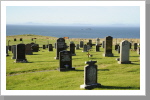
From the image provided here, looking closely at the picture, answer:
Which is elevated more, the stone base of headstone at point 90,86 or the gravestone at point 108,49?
the gravestone at point 108,49

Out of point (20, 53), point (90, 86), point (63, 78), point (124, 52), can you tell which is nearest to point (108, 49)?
point (124, 52)

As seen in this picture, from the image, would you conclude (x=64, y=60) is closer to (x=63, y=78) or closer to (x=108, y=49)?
(x=63, y=78)

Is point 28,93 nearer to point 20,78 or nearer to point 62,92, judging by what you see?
point 62,92

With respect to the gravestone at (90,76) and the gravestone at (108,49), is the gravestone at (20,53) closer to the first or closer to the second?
the gravestone at (108,49)

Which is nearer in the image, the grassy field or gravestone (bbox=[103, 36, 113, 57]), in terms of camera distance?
the grassy field

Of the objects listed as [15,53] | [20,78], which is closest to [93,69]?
[20,78]

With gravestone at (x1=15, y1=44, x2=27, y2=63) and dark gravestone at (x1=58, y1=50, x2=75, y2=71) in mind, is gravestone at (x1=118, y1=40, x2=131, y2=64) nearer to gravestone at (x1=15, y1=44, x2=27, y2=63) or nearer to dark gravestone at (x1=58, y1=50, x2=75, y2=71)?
dark gravestone at (x1=58, y1=50, x2=75, y2=71)

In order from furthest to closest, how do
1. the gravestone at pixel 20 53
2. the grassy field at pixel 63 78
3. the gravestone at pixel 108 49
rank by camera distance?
the gravestone at pixel 108 49 → the gravestone at pixel 20 53 → the grassy field at pixel 63 78

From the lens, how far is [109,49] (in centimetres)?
2538

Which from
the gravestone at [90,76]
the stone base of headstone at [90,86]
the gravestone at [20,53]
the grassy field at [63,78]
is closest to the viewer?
the stone base of headstone at [90,86]

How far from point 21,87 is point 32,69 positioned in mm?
4849

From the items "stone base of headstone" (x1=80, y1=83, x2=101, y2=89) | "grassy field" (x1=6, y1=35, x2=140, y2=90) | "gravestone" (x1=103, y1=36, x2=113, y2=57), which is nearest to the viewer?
"stone base of headstone" (x1=80, y1=83, x2=101, y2=89)

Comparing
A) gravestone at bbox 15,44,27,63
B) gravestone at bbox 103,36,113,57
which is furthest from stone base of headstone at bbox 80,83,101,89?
gravestone at bbox 103,36,113,57

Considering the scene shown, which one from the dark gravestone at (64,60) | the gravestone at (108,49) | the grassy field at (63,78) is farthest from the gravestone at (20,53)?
the gravestone at (108,49)
